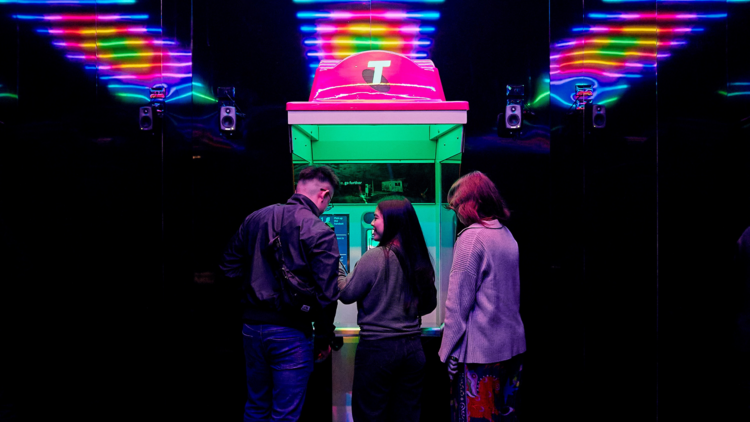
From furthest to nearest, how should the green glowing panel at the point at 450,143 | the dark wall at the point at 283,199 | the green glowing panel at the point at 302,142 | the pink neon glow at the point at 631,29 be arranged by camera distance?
the pink neon glow at the point at 631,29 → the dark wall at the point at 283,199 → the green glowing panel at the point at 302,142 → the green glowing panel at the point at 450,143

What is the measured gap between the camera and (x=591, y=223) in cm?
316

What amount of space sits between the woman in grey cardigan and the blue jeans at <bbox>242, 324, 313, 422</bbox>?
2.39 ft

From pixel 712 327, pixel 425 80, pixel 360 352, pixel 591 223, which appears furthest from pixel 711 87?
pixel 360 352

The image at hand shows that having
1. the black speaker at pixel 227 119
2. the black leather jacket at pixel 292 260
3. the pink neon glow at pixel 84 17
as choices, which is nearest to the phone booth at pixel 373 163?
the black speaker at pixel 227 119

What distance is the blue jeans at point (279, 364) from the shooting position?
7.18ft

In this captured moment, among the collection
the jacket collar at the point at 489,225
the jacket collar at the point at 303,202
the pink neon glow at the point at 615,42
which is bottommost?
the jacket collar at the point at 489,225

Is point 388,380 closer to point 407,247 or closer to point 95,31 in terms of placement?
point 407,247

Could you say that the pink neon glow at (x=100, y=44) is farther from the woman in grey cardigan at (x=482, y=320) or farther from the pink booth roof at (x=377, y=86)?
the woman in grey cardigan at (x=482, y=320)

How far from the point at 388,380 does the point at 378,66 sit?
1.82m

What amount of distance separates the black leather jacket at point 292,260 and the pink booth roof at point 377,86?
25.6 inches

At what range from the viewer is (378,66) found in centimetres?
267

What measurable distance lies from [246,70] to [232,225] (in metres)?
1.13

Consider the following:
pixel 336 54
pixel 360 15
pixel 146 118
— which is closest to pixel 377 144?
pixel 336 54

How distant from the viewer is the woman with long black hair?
215 cm
